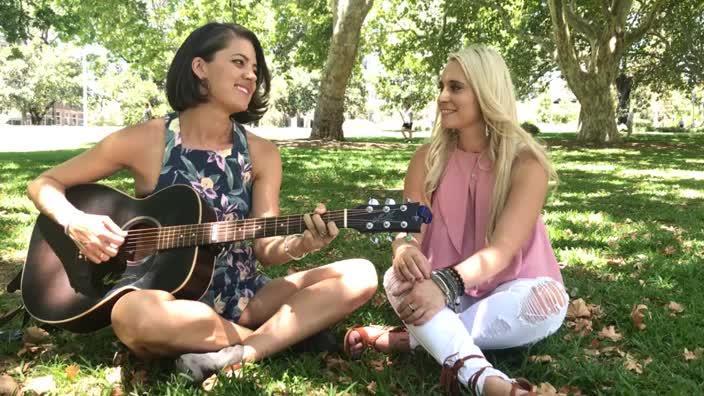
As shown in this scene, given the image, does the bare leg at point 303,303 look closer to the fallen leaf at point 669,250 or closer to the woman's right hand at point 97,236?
the woman's right hand at point 97,236

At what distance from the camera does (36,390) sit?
8.51 feet

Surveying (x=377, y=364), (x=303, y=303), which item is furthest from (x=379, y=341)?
(x=303, y=303)

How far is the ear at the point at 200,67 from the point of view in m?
3.04

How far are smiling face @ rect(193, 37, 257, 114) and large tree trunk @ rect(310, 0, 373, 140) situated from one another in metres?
14.0

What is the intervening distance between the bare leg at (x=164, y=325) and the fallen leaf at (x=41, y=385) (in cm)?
36

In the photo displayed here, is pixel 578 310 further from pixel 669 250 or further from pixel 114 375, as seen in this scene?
pixel 114 375

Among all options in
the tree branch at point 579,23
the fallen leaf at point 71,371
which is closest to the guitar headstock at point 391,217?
the fallen leaf at point 71,371

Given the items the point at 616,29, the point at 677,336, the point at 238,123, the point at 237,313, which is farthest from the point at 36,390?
the point at 616,29

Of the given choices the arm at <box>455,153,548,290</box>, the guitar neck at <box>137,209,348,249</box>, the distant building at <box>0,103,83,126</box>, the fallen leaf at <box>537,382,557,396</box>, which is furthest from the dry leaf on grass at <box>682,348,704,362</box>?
the distant building at <box>0,103,83,126</box>

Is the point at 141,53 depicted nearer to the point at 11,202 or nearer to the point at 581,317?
the point at 11,202

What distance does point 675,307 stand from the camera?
372 centimetres

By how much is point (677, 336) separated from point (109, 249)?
114 inches

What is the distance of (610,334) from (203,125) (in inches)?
95.3

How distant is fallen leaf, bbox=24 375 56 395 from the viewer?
2.60 metres
